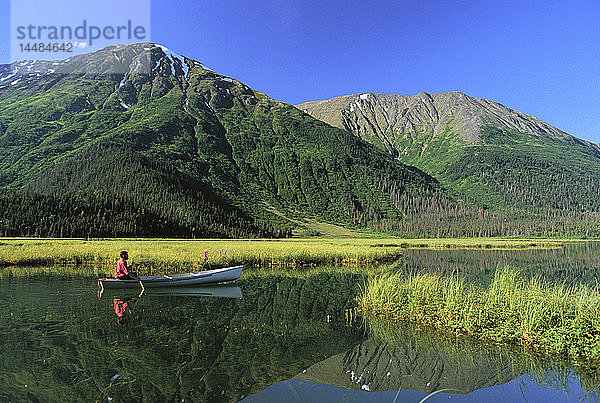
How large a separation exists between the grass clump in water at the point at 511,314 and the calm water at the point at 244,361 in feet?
3.95

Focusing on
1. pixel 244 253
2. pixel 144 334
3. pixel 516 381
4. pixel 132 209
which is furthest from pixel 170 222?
pixel 516 381

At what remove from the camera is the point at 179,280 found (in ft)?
92.7

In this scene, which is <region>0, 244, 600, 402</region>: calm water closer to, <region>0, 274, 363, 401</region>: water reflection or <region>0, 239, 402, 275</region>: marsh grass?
<region>0, 274, 363, 401</region>: water reflection

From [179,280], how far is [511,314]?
22.1m

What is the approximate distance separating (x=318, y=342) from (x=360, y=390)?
451 cm

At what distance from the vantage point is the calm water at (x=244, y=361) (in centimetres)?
1099

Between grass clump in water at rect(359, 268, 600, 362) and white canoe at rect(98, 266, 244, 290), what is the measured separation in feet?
46.3

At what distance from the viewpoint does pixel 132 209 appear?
131125mm

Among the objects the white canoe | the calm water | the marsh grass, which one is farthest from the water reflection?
the marsh grass

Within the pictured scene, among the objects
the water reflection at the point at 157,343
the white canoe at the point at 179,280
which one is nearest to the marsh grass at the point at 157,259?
the white canoe at the point at 179,280

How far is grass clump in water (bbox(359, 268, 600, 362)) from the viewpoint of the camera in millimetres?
13984

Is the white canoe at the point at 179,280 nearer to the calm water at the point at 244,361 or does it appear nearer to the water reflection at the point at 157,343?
the water reflection at the point at 157,343

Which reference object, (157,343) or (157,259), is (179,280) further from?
(157,259)

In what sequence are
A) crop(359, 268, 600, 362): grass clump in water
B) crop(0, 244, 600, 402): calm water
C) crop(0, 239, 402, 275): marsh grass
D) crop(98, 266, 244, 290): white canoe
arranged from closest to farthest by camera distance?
1. crop(0, 244, 600, 402): calm water
2. crop(359, 268, 600, 362): grass clump in water
3. crop(98, 266, 244, 290): white canoe
4. crop(0, 239, 402, 275): marsh grass
